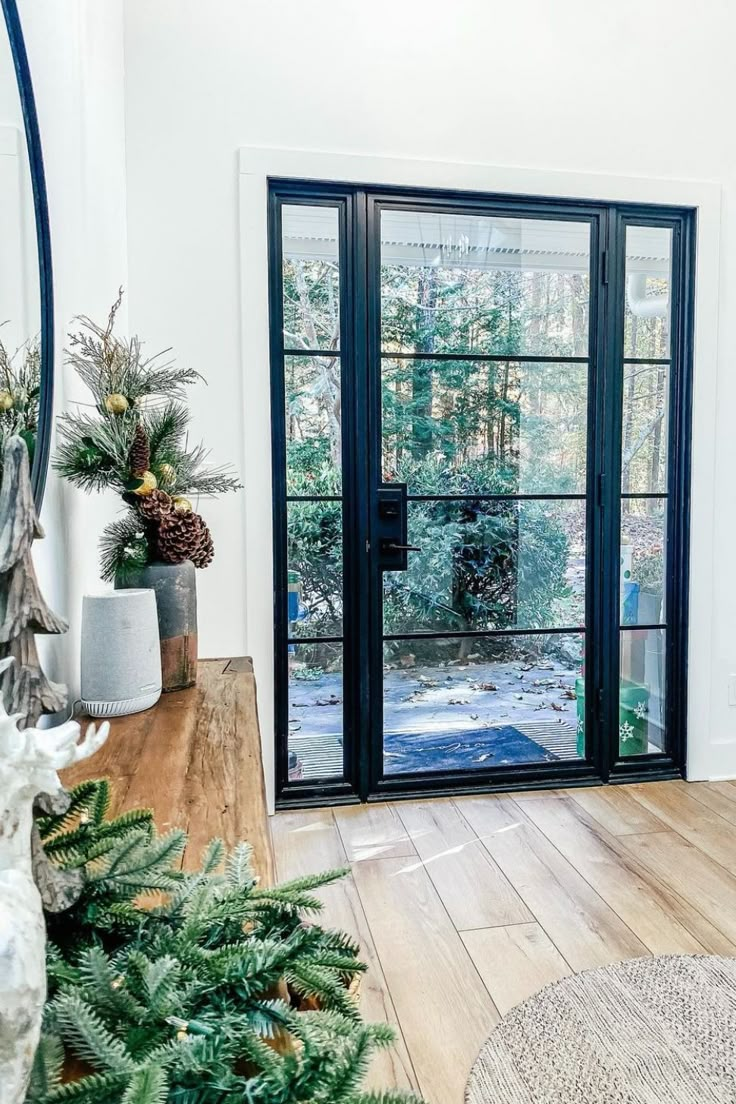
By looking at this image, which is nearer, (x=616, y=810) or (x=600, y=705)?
(x=616, y=810)

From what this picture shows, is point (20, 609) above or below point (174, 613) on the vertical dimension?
above

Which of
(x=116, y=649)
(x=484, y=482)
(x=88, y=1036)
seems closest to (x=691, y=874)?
(x=484, y=482)

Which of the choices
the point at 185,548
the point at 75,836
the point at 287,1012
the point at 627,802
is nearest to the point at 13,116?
the point at 185,548

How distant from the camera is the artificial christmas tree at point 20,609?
1.90ft

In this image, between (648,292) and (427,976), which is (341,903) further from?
(648,292)

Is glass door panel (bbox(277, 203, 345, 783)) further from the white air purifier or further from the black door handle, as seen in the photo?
the white air purifier

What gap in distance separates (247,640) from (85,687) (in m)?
1.29

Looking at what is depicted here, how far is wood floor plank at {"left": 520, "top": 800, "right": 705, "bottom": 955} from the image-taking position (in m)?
1.93

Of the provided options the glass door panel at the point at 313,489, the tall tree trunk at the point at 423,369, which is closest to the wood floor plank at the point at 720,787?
the glass door panel at the point at 313,489

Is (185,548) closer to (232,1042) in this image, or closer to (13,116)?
(13,116)

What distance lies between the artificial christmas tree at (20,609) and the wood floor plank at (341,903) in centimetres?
100

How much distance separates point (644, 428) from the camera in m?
2.96

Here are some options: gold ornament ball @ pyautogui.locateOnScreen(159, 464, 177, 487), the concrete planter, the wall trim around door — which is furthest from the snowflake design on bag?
gold ornament ball @ pyautogui.locateOnScreen(159, 464, 177, 487)

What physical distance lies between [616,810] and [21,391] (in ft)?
8.24
